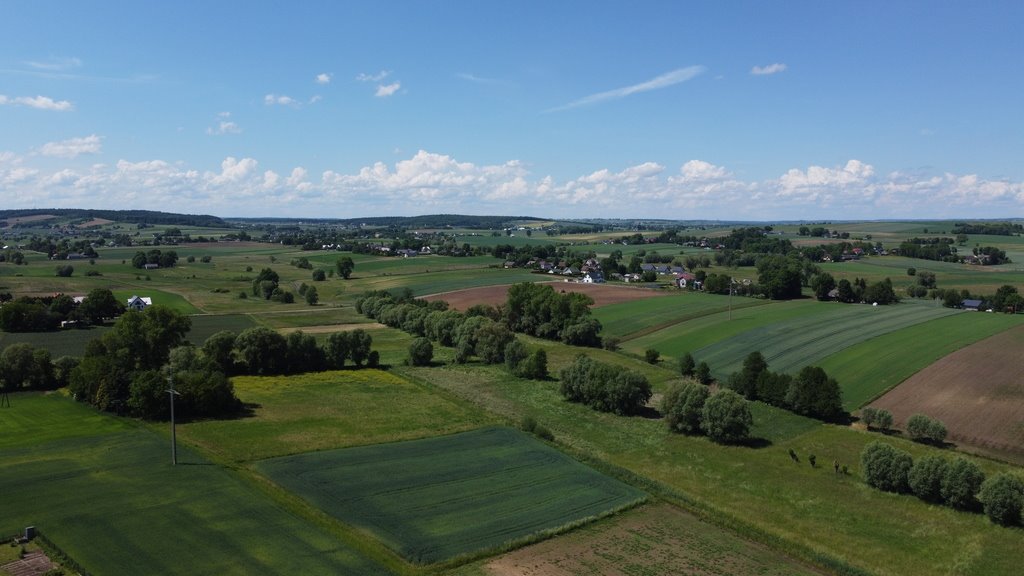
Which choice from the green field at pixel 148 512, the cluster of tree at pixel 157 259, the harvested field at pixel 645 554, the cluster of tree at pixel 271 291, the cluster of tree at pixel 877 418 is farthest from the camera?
the cluster of tree at pixel 157 259

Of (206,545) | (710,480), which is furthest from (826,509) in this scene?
(206,545)

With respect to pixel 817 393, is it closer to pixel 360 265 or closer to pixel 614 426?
pixel 614 426

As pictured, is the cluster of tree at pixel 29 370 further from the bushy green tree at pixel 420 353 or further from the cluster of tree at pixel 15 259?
the cluster of tree at pixel 15 259

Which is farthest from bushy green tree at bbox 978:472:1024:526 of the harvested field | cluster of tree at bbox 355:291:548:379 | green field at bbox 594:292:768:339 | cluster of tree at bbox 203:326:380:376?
cluster of tree at bbox 203:326:380:376

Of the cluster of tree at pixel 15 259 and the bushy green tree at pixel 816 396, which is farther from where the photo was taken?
the cluster of tree at pixel 15 259

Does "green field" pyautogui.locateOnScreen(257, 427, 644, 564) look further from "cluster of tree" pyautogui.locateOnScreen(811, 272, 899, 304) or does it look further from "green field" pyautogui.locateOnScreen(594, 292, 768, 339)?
"cluster of tree" pyautogui.locateOnScreen(811, 272, 899, 304)

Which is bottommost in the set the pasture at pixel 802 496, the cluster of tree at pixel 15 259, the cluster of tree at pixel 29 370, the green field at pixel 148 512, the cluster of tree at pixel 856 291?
the pasture at pixel 802 496

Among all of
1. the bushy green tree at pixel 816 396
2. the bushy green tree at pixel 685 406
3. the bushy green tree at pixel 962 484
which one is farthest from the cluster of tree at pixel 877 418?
the bushy green tree at pixel 962 484
